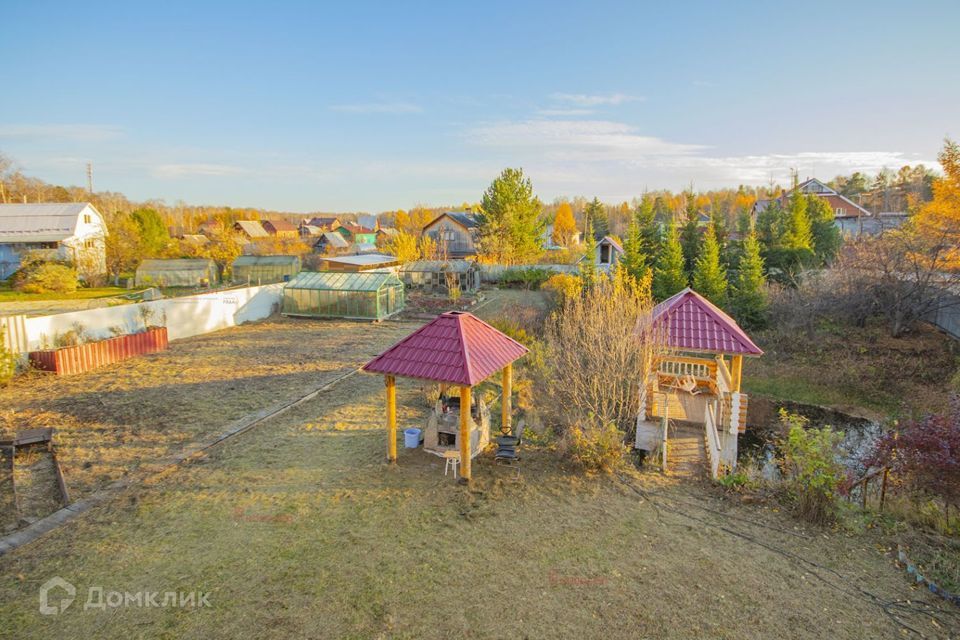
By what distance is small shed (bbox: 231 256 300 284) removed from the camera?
36.1 meters

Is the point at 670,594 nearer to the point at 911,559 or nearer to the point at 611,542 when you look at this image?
the point at 611,542

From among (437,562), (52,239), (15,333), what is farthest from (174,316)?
(52,239)

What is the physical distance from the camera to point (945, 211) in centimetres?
2002

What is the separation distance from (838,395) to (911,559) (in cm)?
1292

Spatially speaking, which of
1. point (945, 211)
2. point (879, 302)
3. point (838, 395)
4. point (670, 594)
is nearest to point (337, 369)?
point (670, 594)

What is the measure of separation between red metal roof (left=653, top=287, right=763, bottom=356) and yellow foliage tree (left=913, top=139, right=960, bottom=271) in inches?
541

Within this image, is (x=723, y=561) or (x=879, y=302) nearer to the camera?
(x=723, y=561)

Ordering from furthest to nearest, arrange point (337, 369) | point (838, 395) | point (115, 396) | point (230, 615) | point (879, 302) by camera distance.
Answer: point (879, 302) → point (838, 395) → point (337, 369) → point (115, 396) → point (230, 615)

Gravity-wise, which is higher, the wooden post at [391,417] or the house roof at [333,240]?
the house roof at [333,240]

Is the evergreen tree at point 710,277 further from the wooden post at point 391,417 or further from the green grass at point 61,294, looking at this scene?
the green grass at point 61,294

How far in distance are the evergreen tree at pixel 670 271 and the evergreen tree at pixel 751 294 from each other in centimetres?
267

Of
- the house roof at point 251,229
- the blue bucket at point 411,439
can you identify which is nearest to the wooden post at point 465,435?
the blue bucket at point 411,439

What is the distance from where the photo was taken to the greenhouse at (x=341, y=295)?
25.9 metres

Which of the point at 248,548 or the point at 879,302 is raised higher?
the point at 879,302
